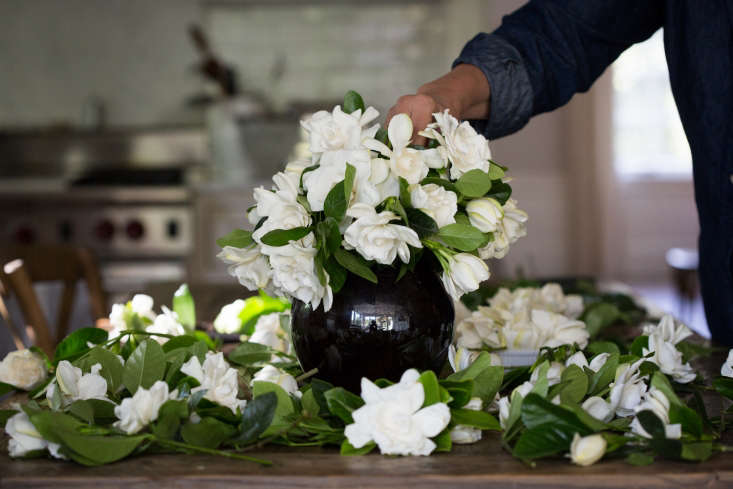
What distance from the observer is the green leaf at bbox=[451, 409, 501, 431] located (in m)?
0.70

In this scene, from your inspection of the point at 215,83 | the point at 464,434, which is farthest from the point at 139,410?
the point at 215,83

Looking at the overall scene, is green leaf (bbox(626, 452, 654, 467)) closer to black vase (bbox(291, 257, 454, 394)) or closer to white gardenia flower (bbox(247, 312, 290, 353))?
black vase (bbox(291, 257, 454, 394))

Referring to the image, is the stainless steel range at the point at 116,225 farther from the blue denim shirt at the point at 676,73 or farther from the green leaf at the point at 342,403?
the green leaf at the point at 342,403

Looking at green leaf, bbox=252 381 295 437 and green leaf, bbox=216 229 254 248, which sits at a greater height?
green leaf, bbox=216 229 254 248

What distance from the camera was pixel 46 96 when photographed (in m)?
5.32

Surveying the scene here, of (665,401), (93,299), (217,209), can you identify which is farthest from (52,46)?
(665,401)

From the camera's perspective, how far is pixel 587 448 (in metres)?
0.63

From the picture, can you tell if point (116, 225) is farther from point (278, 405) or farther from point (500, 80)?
point (278, 405)

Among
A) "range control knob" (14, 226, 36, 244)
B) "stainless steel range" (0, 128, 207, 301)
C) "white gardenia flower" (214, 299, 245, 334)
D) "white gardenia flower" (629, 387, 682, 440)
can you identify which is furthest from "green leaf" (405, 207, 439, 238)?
"range control knob" (14, 226, 36, 244)

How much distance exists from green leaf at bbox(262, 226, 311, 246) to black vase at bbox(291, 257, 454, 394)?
9 centimetres

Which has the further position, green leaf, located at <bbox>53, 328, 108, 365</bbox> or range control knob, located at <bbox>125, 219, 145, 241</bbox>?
range control knob, located at <bbox>125, 219, 145, 241</bbox>

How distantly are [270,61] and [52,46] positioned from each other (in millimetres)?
1428

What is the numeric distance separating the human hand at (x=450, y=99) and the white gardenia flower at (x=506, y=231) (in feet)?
0.46

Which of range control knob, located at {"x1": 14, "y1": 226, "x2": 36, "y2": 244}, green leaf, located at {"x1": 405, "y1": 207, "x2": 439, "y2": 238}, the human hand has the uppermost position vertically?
the human hand
